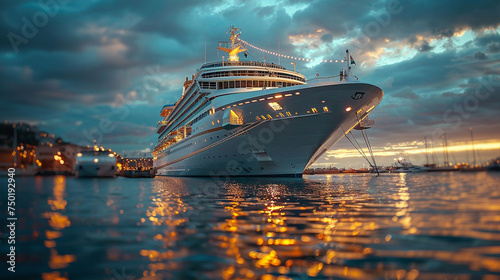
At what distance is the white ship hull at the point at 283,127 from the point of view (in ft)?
90.9

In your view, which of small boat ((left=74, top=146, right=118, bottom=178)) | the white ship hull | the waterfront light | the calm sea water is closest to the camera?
the calm sea water

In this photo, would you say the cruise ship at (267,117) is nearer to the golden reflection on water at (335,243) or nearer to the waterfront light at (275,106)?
the waterfront light at (275,106)

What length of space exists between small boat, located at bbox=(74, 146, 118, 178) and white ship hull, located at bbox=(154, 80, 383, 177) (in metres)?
13.7

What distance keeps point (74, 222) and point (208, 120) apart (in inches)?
1111

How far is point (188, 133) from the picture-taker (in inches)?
1845

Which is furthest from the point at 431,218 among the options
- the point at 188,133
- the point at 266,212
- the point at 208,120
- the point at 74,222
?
the point at 188,133

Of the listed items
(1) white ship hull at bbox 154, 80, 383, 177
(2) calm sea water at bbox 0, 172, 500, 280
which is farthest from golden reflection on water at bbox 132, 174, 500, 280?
(1) white ship hull at bbox 154, 80, 383, 177

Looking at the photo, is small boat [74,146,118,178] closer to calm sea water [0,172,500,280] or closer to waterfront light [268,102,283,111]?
waterfront light [268,102,283,111]

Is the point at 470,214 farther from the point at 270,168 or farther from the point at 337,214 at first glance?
the point at 270,168

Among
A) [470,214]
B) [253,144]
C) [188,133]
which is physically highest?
[188,133]

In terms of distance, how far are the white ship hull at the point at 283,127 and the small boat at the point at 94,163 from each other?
539 inches

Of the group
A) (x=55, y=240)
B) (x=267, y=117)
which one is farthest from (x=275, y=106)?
(x=55, y=240)

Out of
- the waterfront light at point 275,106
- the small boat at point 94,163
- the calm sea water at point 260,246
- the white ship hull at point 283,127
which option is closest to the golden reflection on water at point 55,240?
the calm sea water at point 260,246

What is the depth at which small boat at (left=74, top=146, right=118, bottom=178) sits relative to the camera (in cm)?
4225
